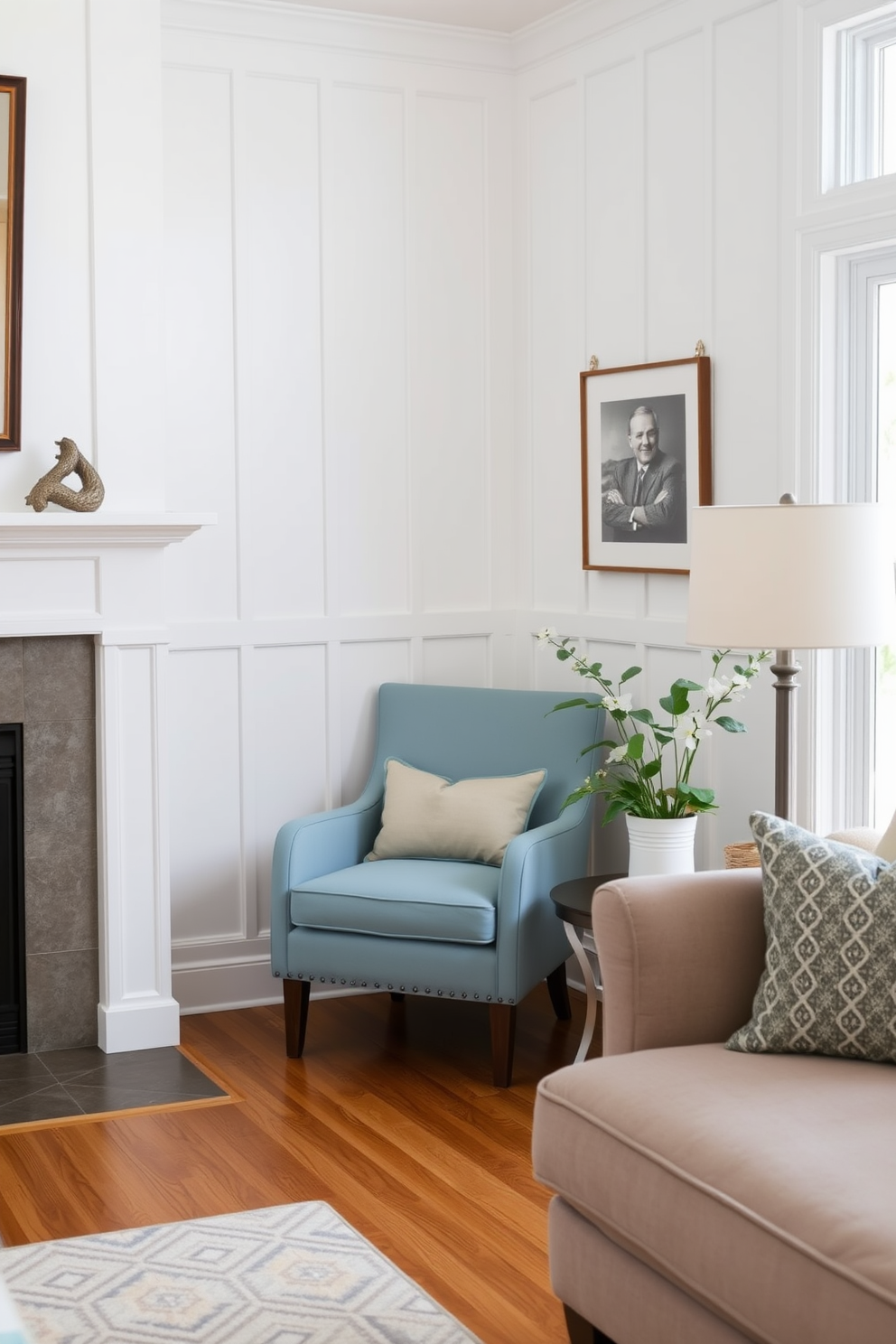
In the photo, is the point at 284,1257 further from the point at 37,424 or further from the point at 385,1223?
the point at 37,424

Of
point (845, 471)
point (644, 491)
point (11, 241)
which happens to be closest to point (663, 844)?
point (845, 471)

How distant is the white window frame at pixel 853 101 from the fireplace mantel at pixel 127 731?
5.79 feet

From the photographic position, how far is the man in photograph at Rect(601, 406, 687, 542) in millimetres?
4035

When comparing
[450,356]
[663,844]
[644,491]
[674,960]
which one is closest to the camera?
[674,960]

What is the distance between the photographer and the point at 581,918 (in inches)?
139

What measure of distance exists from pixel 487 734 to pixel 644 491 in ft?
2.73

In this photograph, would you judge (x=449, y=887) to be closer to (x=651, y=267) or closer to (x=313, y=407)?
(x=313, y=407)

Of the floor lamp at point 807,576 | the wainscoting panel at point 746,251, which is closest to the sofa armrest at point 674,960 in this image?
the floor lamp at point 807,576

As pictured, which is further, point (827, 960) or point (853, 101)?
point (853, 101)

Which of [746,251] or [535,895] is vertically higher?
[746,251]

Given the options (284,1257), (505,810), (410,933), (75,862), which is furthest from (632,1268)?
(75,862)

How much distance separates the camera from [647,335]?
13.5 feet

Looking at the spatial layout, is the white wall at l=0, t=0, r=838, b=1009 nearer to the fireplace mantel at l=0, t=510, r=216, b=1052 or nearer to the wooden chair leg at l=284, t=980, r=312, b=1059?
the fireplace mantel at l=0, t=510, r=216, b=1052

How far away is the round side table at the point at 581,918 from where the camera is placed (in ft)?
11.7
